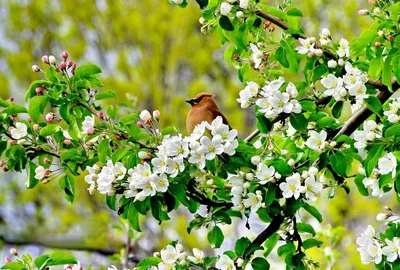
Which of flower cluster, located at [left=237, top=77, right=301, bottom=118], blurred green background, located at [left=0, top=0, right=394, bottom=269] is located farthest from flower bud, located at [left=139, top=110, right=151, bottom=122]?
blurred green background, located at [left=0, top=0, right=394, bottom=269]

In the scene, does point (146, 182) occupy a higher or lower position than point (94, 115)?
lower

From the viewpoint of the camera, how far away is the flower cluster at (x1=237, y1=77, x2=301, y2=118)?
1.52 m

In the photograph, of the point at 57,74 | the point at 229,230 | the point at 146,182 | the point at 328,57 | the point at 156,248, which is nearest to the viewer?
the point at 146,182

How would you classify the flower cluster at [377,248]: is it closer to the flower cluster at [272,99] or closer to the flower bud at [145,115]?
the flower cluster at [272,99]

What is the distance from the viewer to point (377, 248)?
159 centimetres

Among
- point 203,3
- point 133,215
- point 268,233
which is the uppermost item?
point 203,3

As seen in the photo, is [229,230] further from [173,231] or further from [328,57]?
[328,57]

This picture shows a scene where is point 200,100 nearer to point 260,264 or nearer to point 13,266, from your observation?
point 260,264

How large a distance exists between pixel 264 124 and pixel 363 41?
288 mm

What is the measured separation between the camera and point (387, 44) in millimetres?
1546

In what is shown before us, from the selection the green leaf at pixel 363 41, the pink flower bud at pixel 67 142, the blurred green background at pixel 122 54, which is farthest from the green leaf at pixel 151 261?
the blurred green background at pixel 122 54

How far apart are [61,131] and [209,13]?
451 mm

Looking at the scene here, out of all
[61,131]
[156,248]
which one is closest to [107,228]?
[156,248]

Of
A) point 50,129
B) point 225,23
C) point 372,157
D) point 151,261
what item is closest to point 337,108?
point 372,157
